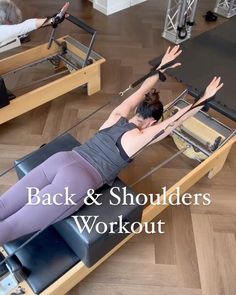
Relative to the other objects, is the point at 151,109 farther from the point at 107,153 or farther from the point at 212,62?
the point at 212,62

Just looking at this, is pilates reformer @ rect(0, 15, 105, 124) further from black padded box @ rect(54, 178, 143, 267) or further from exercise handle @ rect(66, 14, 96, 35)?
black padded box @ rect(54, 178, 143, 267)

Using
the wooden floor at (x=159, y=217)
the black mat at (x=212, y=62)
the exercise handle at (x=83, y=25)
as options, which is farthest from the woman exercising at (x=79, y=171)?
the exercise handle at (x=83, y=25)

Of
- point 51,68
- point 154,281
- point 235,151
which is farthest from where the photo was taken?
point 51,68

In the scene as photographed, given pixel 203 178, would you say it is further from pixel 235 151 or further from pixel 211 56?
pixel 211 56

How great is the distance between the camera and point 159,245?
1.67 m

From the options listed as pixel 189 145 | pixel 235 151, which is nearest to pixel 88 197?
pixel 189 145

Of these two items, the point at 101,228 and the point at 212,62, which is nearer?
the point at 101,228

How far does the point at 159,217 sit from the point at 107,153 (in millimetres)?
619

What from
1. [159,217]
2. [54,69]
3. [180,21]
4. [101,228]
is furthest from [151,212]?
[180,21]

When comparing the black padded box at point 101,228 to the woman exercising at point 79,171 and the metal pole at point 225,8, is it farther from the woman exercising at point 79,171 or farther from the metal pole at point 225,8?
the metal pole at point 225,8

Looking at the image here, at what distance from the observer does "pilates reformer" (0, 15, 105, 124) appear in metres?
2.15

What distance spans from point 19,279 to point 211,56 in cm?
208

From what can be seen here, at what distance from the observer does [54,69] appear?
2812 millimetres

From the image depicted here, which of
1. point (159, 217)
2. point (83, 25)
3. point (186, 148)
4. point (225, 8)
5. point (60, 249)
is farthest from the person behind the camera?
point (225, 8)
